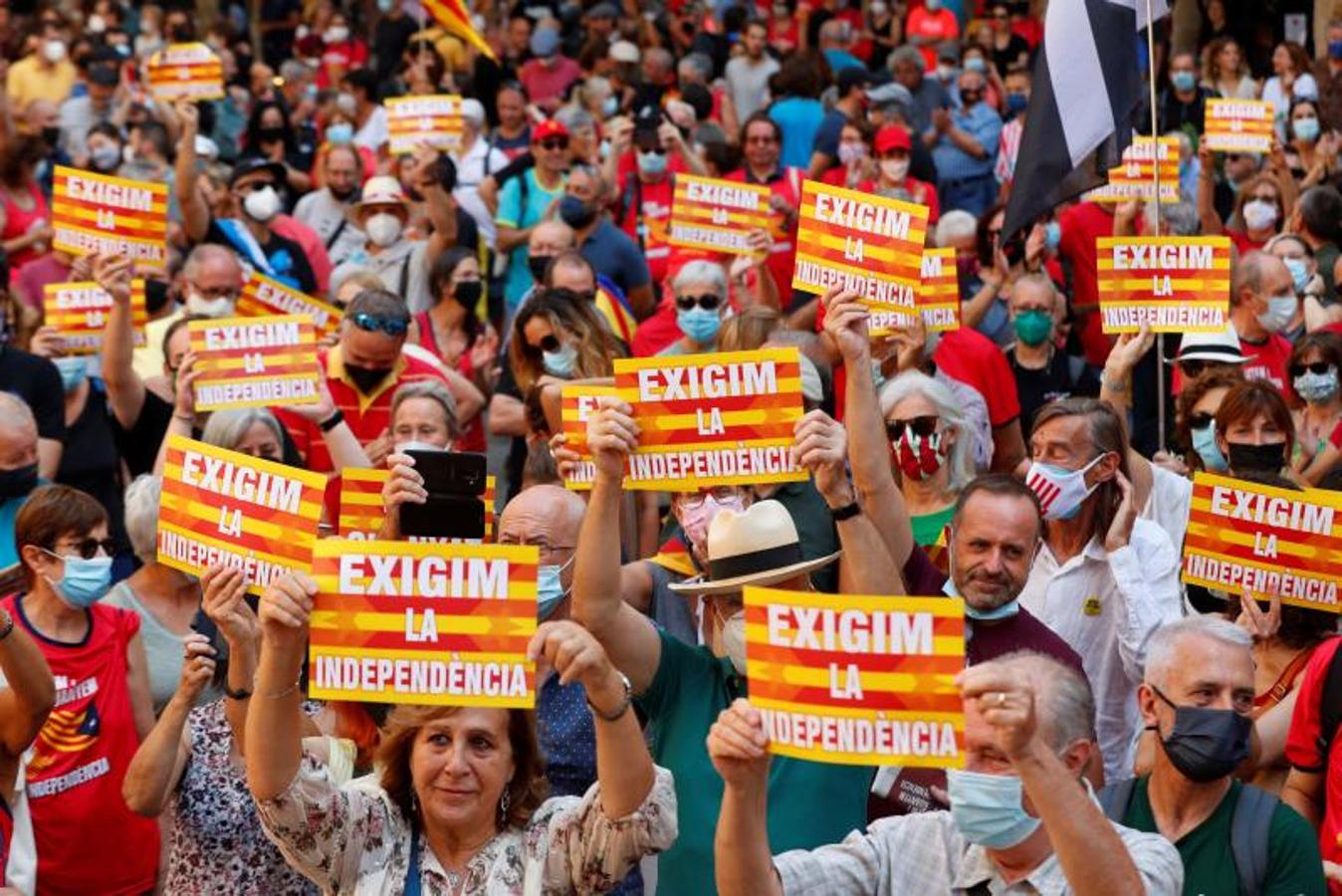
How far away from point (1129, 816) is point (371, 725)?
1910 mm

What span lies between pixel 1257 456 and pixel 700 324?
9.15ft

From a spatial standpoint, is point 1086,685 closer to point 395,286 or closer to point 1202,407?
point 1202,407

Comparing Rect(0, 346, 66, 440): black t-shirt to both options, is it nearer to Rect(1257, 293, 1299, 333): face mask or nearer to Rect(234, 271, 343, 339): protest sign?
Rect(234, 271, 343, 339): protest sign

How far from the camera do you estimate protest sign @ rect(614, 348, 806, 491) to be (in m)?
5.92

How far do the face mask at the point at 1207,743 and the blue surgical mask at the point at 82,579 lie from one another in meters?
3.06

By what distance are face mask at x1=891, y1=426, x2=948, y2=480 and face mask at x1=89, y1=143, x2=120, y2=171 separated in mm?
9755

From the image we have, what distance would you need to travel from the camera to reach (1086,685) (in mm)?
4695

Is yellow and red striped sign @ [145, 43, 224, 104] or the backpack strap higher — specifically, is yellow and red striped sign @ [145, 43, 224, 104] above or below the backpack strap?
above

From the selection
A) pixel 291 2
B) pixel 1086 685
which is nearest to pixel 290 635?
pixel 1086 685

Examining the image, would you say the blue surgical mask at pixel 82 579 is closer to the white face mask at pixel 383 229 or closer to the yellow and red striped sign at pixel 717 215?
the yellow and red striped sign at pixel 717 215

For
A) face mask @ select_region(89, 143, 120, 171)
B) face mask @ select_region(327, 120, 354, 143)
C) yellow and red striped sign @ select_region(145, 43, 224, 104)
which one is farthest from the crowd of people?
face mask @ select_region(327, 120, 354, 143)

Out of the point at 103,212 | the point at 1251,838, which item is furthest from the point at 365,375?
the point at 1251,838

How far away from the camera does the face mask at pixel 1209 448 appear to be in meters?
8.29

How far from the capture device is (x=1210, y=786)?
5.09 metres
